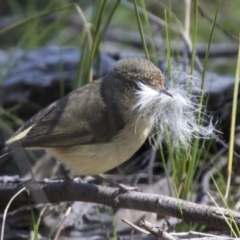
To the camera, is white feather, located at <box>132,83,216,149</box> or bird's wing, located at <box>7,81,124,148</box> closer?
white feather, located at <box>132,83,216,149</box>

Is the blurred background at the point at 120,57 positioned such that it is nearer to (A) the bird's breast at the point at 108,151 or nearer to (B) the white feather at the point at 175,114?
(B) the white feather at the point at 175,114

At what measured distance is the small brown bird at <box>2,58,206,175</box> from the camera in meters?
3.56

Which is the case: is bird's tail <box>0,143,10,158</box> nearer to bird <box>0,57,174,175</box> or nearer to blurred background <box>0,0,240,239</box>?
bird <box>0,57,174,175</box>

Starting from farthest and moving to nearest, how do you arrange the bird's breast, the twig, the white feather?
the bird's breast, the white feather, the twig

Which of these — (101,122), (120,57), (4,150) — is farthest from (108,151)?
(120,57)

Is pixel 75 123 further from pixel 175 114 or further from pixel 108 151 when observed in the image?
pixel 175 114

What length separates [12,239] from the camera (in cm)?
357

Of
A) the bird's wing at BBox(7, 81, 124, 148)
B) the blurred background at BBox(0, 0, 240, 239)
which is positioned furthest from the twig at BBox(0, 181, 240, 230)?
the bird's wing at BBox(7, 81, 124, 148)

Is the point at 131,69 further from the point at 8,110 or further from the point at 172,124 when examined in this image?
the point at 8,110

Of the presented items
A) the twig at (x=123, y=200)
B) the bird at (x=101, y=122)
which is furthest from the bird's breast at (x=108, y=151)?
the twig at (x=123, y=200)

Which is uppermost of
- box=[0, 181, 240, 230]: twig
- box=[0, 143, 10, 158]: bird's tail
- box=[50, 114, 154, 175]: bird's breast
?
box=[0, 143, 10, 158]: bird's tail

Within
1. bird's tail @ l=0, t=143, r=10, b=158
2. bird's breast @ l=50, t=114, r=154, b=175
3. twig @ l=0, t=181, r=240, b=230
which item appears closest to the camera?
twig @ l=0, t=181, r=240, b=230

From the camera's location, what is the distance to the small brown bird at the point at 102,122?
356 cm

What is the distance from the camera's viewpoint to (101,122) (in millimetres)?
3742
